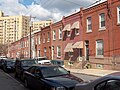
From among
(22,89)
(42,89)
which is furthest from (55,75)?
(22,89)

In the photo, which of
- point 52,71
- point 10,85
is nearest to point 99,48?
point 10,85

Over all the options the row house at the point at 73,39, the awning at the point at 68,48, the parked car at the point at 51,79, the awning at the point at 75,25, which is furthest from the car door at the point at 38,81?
the awning at the point at 68,48

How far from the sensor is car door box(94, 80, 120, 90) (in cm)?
543

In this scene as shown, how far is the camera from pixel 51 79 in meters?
11.1

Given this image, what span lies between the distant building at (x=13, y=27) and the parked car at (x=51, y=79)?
235ft

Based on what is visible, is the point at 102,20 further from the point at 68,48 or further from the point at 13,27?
the point at 13,27

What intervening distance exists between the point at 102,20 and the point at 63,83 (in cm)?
2137

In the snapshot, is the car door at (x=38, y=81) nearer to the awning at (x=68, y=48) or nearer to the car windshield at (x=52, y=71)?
the car windshield at (x=52, y=71)

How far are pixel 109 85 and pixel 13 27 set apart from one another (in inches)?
3626

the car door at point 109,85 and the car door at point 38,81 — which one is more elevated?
the car door at point 109,85

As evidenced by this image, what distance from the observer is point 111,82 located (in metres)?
5.63

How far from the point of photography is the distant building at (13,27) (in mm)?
87500

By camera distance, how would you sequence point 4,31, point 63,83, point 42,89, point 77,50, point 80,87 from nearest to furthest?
point 80,87 < point 63,83 < point 42,89 < point 77,50 < point 4,31

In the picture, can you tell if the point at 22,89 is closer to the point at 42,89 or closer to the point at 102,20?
the point at 42,89
